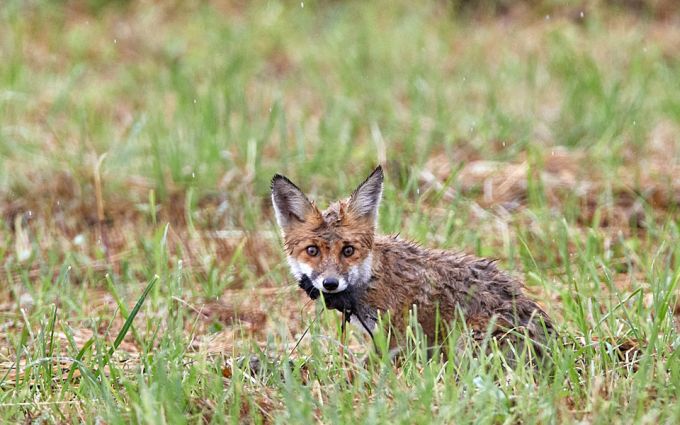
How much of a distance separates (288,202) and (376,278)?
511 millimetres

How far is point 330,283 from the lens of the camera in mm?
4492

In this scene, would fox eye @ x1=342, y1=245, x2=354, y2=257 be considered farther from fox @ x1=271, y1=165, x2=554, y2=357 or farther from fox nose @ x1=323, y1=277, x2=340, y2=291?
fox nose @ x1=323, y1=277, x2=340, y2=291

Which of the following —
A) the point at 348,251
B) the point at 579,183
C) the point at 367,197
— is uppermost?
the point at 367,197

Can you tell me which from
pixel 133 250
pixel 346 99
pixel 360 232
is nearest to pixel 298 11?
pixel 346 99

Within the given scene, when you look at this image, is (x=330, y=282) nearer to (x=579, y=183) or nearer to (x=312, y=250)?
(x=312, y=250)

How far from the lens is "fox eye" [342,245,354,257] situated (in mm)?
4633

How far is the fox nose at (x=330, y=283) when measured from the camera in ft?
14.7

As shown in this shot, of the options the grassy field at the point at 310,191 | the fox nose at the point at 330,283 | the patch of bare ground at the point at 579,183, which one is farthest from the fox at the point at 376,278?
the patch of bare ground at the point at 579,183

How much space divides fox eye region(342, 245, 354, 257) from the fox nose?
0.17 meters

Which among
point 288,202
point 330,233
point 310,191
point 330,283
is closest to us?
point 330,283

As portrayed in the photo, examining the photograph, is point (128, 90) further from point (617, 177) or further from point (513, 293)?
point (513, 293)

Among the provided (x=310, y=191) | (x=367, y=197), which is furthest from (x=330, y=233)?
(x=310, y=191)

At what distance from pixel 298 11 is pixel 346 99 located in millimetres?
3582

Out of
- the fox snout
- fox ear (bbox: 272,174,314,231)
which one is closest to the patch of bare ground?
fox ear (bbox: 272,174,314,231)
